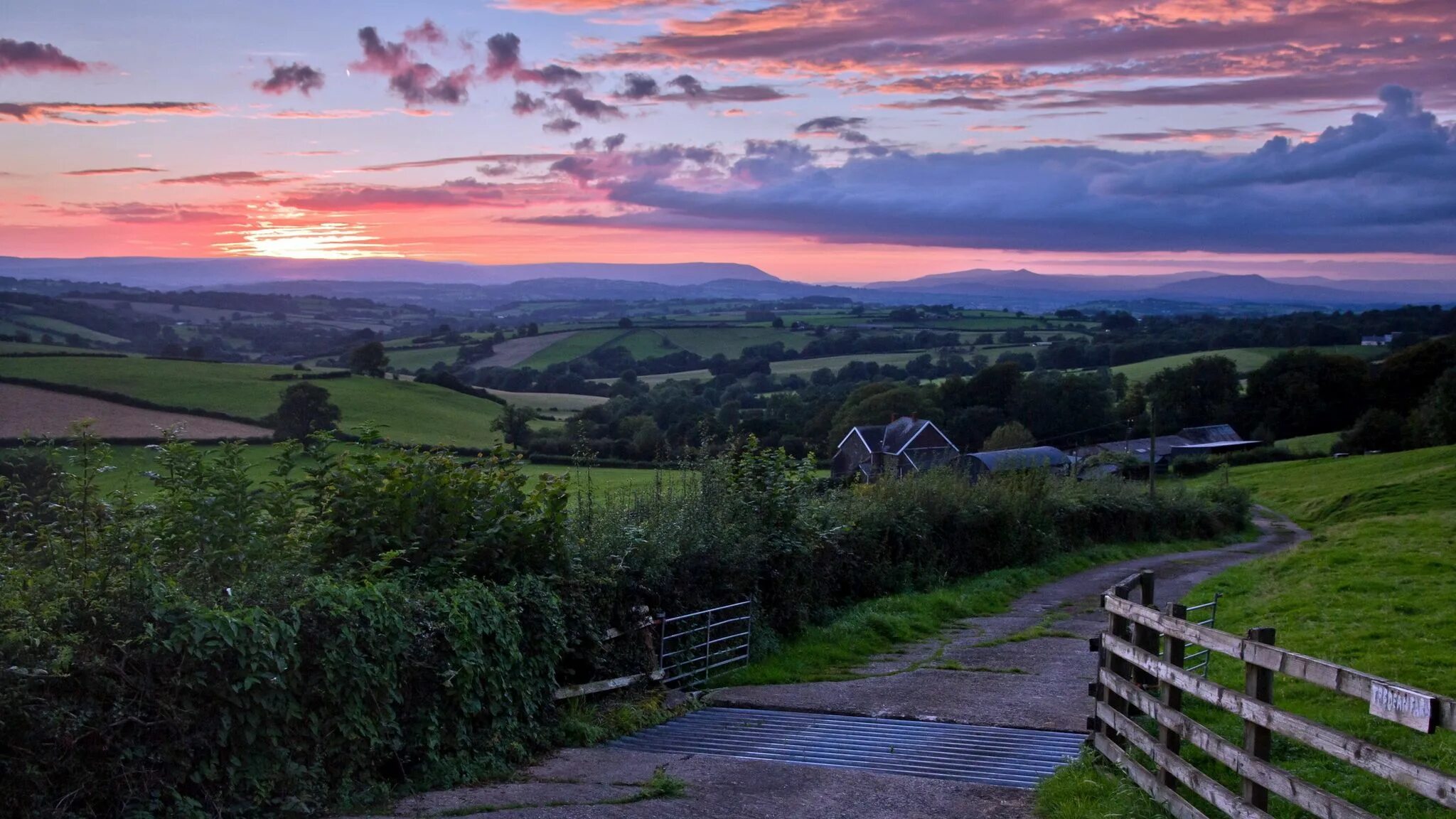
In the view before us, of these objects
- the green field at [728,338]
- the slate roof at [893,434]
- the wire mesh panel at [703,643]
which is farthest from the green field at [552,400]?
the wire mesh panel at [703,643]

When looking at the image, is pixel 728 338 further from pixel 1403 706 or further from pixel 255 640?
pixel 1403 706

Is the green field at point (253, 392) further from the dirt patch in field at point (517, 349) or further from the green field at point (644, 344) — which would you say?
the green field at point (644, 344)

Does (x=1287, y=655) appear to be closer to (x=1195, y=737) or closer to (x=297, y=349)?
(x=1195, y=737)

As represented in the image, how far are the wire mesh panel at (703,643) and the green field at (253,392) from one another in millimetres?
13214

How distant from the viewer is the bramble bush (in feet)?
20.7

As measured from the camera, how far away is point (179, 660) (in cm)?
670

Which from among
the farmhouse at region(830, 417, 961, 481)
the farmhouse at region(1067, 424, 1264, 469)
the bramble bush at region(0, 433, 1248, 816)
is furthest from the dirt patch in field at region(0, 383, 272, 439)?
the farmhouse at region(1067, 424, 1264, 469)

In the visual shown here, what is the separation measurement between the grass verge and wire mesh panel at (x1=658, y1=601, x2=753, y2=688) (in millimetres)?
279

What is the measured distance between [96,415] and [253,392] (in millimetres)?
14374

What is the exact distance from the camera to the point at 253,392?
113ft

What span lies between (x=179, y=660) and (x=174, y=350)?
1666 inches

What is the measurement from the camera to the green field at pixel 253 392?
102 ft

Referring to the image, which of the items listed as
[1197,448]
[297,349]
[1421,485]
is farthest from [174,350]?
[1197,448]

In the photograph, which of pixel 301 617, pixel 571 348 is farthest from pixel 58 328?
pixel 571 348
